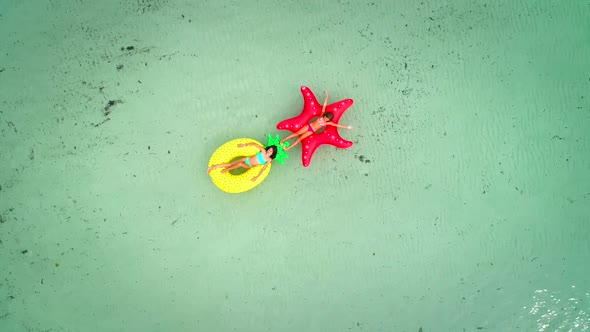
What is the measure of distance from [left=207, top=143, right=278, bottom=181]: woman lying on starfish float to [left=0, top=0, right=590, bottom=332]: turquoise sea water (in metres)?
0.24

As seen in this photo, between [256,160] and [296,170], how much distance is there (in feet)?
1.18

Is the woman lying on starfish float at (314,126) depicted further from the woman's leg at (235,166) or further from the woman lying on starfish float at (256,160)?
the woman's leg at (235,166)

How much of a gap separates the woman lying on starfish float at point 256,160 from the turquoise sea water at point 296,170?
0.78 feet

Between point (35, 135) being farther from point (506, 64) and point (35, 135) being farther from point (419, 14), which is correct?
point (506, 64)

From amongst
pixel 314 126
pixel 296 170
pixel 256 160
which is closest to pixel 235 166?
pixel 256 160

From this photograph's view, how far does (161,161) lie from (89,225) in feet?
2.04

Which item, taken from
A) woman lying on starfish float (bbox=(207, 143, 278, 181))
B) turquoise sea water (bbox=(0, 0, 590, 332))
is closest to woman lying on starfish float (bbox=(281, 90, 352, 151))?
woman lying on starfish float (bbox=(207, 143, 278, 181))

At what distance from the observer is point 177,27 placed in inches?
99.5

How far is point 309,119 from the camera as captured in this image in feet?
7.80

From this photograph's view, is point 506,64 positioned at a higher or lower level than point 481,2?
lower

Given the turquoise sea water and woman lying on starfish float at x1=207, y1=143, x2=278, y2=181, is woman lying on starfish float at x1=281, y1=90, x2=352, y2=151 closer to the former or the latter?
woman lying on starfish float at x1=207, y1=143, x2=278, y2=181

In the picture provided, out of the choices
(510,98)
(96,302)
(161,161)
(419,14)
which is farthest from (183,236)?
(510,98)

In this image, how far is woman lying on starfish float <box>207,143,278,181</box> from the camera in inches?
89.2

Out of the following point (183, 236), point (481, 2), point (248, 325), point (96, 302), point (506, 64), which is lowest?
point (248, 325)
